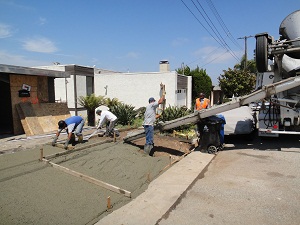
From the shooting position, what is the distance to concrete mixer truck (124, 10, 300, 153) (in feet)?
22.8

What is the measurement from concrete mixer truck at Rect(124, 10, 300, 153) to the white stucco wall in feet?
23.7

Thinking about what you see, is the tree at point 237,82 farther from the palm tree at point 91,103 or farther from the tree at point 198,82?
the palm tree at point 91,103

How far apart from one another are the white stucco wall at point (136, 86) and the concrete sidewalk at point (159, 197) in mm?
9260

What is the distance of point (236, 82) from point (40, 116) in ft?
72.5

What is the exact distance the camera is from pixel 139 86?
15.9 metres

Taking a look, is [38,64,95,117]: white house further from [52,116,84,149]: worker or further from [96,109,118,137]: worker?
[52,116,84,149]: worker

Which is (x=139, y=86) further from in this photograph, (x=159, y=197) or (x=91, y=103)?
(x=159, y=197)

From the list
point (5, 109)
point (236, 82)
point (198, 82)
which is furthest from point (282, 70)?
point (236, 82)

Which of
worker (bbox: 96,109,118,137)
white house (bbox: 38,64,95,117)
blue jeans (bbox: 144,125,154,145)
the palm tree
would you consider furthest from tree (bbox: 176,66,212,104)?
blue jeans (bbox: 144,125,154,145)

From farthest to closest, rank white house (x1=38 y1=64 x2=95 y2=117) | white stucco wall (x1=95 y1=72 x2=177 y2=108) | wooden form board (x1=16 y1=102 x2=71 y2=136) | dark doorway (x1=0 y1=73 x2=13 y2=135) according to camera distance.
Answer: white stucco wall (x1=95 y1=72 x2=177 y2=108)
white house (x1=38 y1=64 x2=95 y2=117)
dark doorway (x1=0 y1=73 x2=13 y2=135)
wooden form board (x1=16 y1=102 x2=71 y2=136)

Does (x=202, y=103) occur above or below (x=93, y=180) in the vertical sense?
above

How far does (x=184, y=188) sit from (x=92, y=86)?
13497mm

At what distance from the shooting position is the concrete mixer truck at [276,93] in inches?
273

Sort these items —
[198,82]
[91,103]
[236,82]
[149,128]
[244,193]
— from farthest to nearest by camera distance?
[236,82] < [198,82] < [91,103] < [149,128] < [244,193]
